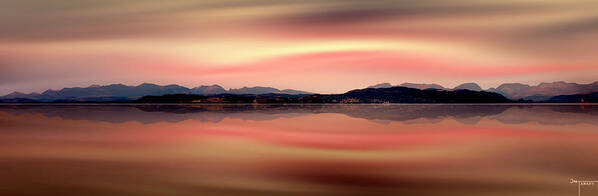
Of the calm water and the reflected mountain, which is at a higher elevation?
the reflected mountain

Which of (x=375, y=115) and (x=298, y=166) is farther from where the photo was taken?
(x=375, y=115)

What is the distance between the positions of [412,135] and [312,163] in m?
11.0

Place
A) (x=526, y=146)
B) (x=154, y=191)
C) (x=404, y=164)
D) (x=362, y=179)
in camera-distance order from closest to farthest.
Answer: (x=154, y=191) < (x=362, y=179) < (x=404, y=164) < (x=526, y=146)

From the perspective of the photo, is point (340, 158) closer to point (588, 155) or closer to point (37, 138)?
point (588, 155)

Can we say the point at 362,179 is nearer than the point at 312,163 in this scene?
Yes

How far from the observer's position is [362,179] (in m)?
11.4

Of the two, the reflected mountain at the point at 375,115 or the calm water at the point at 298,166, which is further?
the reflected mountain at the point at 375,115

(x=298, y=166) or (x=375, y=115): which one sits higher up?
(x=375, y=115)

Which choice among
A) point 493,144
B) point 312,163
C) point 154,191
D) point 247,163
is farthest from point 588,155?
point 154,191

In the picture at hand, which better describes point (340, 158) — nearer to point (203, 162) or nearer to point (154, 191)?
point (203, 162)

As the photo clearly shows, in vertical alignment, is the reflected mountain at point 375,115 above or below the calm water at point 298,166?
above

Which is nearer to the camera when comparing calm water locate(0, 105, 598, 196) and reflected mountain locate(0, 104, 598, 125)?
Answer: calm water locate(0, 105, 598, 196)

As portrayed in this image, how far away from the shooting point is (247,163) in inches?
560

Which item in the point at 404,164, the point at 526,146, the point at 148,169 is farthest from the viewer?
the point at 526,146
